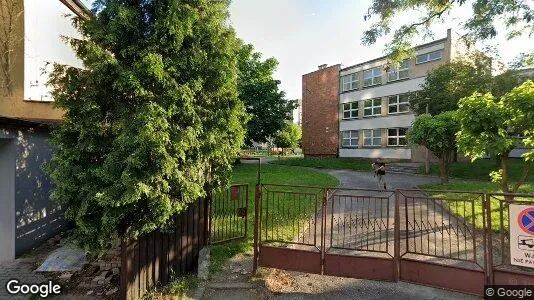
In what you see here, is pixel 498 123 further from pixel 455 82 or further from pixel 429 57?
pixel 429 57

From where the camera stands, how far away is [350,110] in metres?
33.7

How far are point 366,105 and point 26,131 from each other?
29.2 metres

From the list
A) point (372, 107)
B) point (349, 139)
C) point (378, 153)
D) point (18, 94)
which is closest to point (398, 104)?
point (372, 107)

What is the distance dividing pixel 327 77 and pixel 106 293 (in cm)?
3355

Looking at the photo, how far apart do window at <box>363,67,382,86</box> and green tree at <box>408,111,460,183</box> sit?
51.1ft

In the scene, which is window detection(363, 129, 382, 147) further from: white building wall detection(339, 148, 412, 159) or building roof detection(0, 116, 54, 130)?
building roof detection(0, 116, 54, 130)

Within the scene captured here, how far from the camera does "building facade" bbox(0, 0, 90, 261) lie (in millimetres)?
6645

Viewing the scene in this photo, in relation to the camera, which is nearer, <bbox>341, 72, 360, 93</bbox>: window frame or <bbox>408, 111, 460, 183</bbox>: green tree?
<bbox>408, 111, 460, 183</bbox>: green tree

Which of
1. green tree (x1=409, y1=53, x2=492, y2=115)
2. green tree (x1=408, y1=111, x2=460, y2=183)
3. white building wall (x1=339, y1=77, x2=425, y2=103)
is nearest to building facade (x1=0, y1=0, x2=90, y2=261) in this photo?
green tree (x1=408, y1=111, x2=460, y2=183)

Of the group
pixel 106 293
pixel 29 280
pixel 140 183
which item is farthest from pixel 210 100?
pixel 29 280

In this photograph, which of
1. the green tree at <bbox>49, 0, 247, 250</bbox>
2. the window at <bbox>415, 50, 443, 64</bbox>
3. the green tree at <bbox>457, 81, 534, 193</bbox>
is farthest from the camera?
the window at <bbox>415, 50, 443, 64</bbox>

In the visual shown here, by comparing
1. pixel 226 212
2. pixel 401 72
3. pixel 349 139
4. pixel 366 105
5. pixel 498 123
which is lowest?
pixel 226 212

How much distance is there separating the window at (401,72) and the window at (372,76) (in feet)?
4.06

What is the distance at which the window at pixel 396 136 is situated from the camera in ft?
93.8
